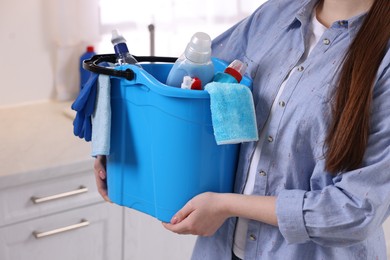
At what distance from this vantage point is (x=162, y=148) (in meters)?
1.22

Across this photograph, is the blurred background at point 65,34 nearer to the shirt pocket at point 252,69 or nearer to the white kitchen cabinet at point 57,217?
the white kitchen cabinet at point 57,217

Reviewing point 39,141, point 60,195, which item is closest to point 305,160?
point 60,195

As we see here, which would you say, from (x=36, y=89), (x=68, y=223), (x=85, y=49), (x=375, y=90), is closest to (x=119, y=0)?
(x=85, y=49)

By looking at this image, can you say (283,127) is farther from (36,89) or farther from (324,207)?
(36,89)

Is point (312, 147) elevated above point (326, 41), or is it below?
below

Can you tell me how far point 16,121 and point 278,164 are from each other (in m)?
1.33

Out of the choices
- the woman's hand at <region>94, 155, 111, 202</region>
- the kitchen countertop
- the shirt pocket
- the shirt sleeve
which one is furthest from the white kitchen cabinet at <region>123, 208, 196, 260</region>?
the shirt sleeve

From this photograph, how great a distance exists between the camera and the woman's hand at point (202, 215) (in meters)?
1.21

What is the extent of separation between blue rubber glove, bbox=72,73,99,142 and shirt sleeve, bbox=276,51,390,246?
398mm

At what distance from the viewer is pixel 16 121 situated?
231 centimetres

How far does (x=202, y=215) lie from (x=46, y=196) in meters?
0.88

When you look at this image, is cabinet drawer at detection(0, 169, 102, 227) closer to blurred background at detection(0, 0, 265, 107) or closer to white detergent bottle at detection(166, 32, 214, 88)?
blurred background at detection(0, 0, 265, 107)

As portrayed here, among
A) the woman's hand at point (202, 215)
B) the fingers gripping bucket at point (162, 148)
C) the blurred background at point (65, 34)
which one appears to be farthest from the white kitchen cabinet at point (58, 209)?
the woman's hand at point (202, 215)

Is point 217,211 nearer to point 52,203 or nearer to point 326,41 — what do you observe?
point 326,41
